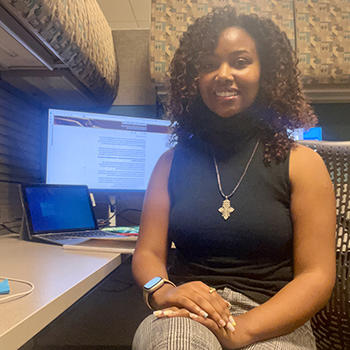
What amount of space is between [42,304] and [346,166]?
66 cm

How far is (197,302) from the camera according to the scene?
1.98 feet

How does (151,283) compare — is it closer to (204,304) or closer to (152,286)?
(152,286)

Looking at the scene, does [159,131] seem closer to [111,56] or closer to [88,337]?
[111,56]

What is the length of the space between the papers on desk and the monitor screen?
0.40m

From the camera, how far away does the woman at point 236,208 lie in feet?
2.02

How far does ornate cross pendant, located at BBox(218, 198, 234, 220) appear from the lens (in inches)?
29.7

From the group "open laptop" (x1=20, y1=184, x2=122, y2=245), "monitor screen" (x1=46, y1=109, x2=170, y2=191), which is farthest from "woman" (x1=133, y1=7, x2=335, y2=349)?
"monitor screen" (x1=46, y1=109, x2=170, y2=191)

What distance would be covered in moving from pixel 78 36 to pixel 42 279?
2.36ft

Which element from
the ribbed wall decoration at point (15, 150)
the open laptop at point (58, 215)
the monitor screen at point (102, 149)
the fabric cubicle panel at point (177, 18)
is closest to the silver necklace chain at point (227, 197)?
the open laptop at point (58, 215)

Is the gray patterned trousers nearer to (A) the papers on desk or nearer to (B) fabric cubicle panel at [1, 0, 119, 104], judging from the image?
(A) the papers on desk

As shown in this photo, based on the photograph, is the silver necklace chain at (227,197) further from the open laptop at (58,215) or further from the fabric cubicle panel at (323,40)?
the fabric cubicle panel at (323,40)

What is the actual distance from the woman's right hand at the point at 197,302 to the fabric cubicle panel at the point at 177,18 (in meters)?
0.87

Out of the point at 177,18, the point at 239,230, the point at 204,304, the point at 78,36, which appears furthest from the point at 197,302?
the point at 177,18

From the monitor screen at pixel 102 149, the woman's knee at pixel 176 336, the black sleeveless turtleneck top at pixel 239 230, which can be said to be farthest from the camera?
the monitor screen at pixel 102 149
